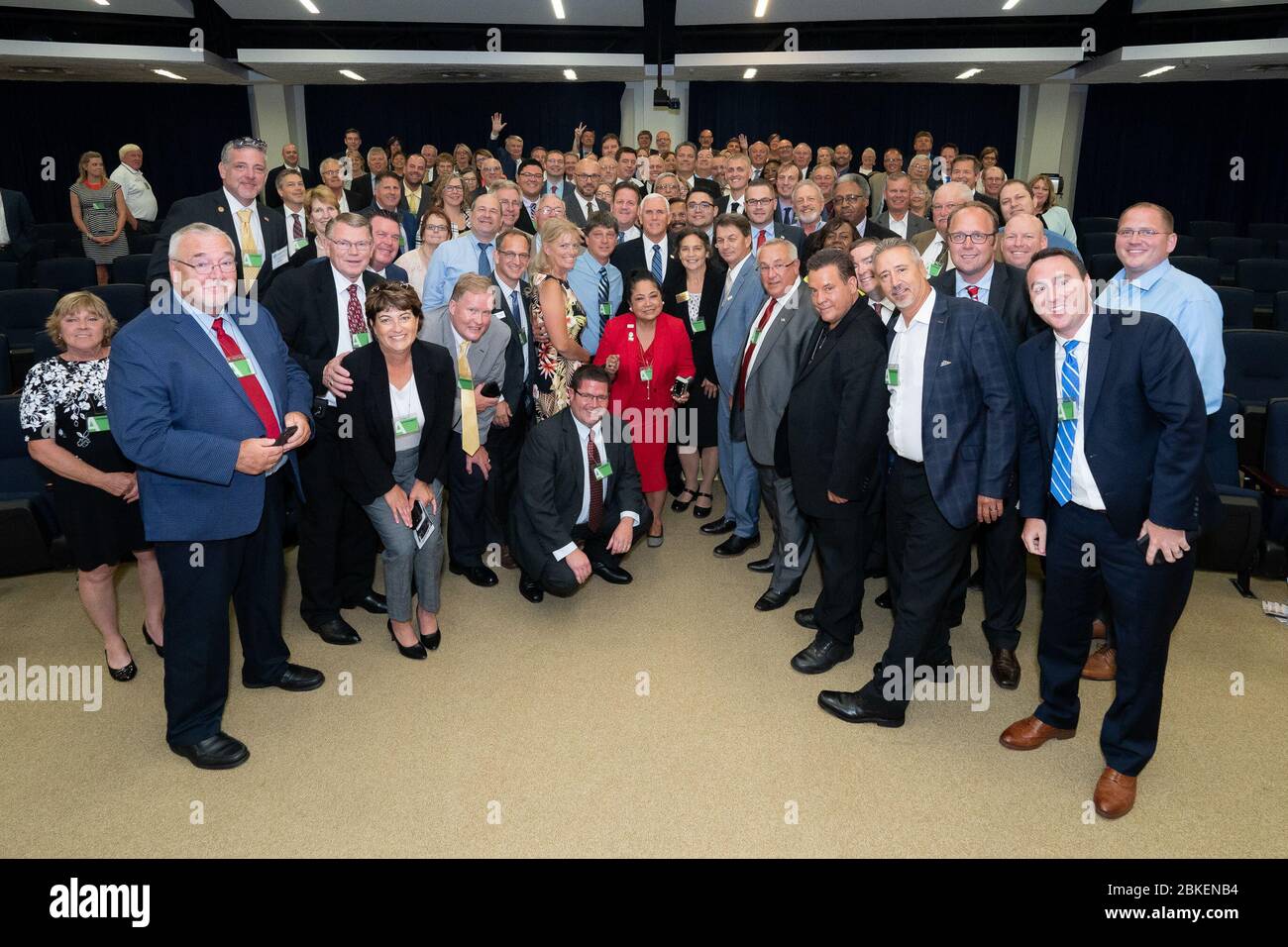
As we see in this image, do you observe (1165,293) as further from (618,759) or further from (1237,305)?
(1237,305)

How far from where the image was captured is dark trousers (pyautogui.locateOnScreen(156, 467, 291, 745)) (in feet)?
9.10

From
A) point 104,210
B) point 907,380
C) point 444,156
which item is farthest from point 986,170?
point 104,210

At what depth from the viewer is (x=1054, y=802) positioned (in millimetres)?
2775

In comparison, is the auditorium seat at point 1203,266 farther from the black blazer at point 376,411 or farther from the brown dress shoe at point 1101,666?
the black blazer at point 376,411

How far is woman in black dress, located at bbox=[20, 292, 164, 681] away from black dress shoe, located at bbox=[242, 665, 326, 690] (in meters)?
0.74

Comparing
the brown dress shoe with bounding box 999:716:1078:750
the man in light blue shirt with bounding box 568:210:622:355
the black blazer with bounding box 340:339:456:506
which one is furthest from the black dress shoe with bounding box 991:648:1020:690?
the man in light blue shirt with bounding box 568:210:622:355


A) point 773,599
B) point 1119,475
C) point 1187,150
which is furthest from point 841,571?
point 1187,150

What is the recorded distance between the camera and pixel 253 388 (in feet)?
9.30

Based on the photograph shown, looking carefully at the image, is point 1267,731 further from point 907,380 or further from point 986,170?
point 986,170

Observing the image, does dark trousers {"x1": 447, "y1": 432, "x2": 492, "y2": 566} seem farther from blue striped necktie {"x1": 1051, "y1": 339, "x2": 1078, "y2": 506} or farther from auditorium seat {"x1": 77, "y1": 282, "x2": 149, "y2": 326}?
auditorium seat {"x1": 77, "y1": 282, "x2": 149, "y2": 326}

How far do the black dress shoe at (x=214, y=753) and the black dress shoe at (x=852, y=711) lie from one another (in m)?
2.16

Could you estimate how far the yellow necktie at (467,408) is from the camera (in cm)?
400

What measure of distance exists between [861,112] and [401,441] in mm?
13912

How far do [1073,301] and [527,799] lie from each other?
2.36 m
